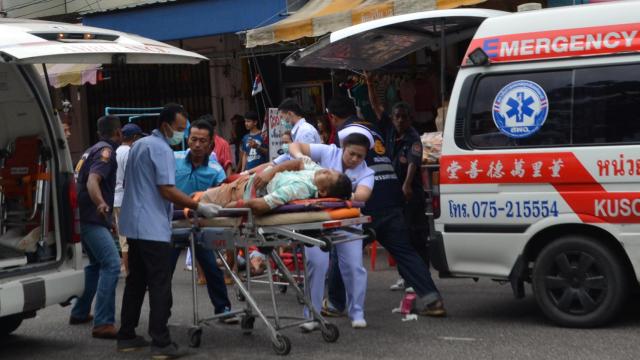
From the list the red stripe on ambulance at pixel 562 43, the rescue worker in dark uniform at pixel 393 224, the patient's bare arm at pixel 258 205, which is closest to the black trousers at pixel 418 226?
the rescue worker in dark uniform at pixel 393 224

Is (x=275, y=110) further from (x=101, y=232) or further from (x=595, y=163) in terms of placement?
(x=595, y=163)

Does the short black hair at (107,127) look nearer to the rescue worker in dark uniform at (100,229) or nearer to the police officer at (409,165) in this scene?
the rescue worker in dark uniform at (100,229)

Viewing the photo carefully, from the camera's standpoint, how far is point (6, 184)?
8.14 m

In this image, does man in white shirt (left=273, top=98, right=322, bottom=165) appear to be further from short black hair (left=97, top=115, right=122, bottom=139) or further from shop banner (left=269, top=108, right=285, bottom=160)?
shop banner (left=269, top=108, right=285, bottom=160)

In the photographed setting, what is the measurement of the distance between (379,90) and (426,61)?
2.67ft

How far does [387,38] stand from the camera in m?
10.0

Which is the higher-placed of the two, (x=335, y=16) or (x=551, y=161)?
(x=335, y=16)

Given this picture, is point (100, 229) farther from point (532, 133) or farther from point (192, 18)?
point (192, 18)

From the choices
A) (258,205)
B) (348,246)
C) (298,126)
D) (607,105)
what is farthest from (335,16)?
(258,205)

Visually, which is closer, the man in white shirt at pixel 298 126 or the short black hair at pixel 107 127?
the short black hair at pixel 107 127

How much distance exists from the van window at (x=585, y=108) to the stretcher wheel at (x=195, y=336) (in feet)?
8.63

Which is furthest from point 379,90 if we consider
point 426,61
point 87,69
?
point 87,69

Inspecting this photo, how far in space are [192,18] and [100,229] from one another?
756cm

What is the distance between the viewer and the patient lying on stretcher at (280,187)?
696cm
